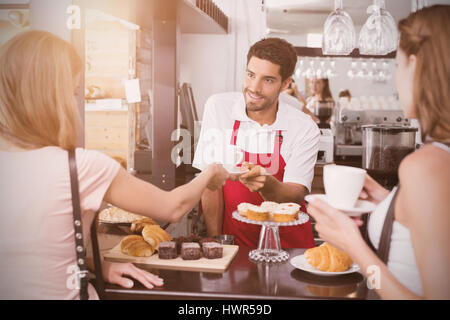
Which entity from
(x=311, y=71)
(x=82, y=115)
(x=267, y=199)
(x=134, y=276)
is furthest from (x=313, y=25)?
(x=134, y=276)

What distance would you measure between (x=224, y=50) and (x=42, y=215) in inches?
95.1

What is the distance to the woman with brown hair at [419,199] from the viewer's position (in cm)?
87

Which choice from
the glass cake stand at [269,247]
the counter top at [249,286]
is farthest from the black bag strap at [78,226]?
the glass cake stand at [269,247]

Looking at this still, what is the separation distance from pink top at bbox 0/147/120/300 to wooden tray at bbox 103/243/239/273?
0.28m

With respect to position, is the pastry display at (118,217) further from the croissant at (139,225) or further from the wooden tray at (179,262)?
the wooden tray at (179,262)

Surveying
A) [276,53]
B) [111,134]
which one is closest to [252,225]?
[276,53]

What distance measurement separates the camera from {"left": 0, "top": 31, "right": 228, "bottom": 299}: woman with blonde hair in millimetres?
1030

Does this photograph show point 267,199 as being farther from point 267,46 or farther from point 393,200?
point 393,200

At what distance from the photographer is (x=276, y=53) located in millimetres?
2049

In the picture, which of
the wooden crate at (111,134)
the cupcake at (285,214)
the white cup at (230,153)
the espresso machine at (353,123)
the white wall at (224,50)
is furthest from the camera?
the espresso machine at (353,123)

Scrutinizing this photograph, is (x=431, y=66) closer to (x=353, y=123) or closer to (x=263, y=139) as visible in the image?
(x=263, y=139)

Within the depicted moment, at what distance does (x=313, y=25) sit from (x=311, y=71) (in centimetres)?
142

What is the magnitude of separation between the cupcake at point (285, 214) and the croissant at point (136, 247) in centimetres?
38

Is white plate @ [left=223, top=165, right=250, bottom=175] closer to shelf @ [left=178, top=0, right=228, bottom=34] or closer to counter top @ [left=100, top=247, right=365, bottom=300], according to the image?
counter top @ [left=100, top=247, right=365, bottom=300]
